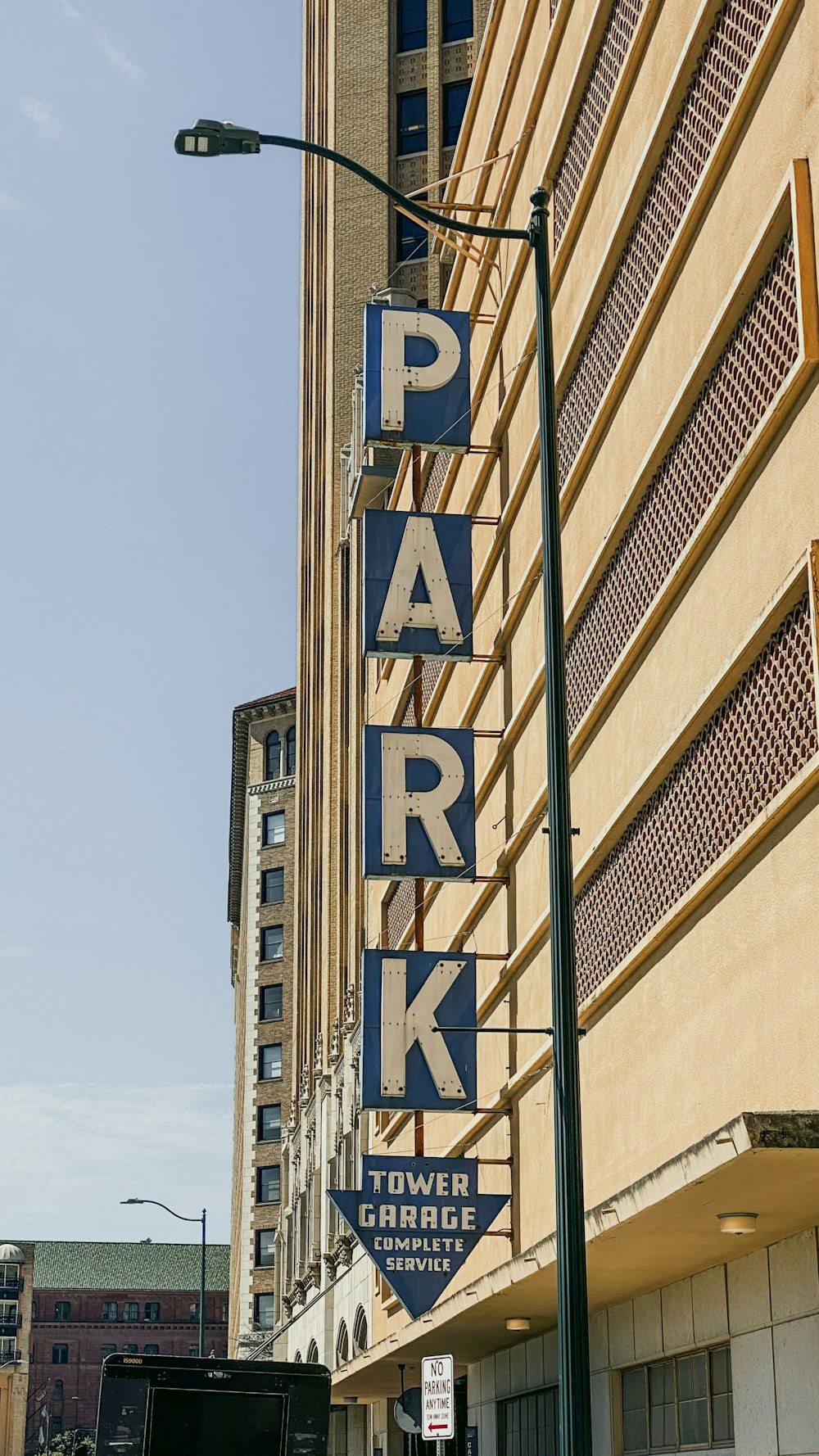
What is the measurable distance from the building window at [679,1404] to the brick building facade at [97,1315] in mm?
126662

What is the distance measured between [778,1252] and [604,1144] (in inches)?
112

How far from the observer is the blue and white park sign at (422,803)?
19781mm

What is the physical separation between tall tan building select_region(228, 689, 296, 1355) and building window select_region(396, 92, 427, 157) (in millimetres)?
32199

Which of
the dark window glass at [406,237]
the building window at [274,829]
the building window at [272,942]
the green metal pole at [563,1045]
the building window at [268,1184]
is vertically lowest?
the green metal pole at [563,1045]

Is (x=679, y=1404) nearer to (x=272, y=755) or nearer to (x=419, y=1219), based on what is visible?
(x=419, y=1219)

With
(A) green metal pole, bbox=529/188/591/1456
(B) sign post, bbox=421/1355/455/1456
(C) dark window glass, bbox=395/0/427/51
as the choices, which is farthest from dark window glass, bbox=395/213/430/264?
(B) sign post, bbox=421/1355/455/1456

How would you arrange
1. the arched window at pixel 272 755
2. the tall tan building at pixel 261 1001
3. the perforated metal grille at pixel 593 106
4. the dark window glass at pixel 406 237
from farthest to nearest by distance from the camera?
1. the arched window at pixel 272 755
2. the tall tan building at pixel 261 1001
3. the dark window glass at pixel 406 237
4. the perforated metal grille at pixel 593 106

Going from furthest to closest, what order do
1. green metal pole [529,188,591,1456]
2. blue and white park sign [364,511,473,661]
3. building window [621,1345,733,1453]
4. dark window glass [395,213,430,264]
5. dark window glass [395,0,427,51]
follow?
dark window glass [395,0,427,51], dark window glass [395,213,430,264], blue and white park sign [364,511,473,661], building window [621,1345,733,1453], green metal pole [529,188,591,1456]

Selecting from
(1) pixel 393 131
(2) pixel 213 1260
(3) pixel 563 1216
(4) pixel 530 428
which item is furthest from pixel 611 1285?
(2) pixel 213 1260

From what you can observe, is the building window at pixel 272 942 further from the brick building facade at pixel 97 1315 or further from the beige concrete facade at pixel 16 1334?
the brick building facade at pixel 97 1315

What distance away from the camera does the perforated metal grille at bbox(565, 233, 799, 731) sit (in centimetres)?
1161

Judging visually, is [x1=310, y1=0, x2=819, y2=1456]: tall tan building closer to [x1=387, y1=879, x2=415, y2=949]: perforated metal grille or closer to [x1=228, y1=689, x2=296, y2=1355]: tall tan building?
[x1=387, y1=879, x2=415, y2=949]: perforated metal grille

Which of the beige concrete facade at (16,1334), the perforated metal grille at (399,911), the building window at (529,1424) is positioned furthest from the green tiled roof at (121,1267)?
the building window at (529,1424)

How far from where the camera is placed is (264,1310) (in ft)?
252
